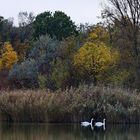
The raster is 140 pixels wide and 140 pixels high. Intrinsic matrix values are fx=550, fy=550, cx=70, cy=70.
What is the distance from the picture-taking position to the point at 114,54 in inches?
1588

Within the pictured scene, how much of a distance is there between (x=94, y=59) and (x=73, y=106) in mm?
14873

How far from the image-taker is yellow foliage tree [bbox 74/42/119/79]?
132ft

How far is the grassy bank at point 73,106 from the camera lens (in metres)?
26.2

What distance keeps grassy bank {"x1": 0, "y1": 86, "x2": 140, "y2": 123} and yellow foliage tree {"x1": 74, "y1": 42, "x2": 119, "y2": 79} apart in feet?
40.8

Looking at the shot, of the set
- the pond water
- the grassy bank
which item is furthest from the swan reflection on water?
Result: the grassy bank

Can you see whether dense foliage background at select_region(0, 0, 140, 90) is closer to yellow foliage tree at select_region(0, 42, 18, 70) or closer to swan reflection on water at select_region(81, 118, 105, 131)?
yellow foliage tree at select_region(0, 42, 18, 70)

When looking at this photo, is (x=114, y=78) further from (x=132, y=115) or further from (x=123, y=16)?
(x=132, y=115)

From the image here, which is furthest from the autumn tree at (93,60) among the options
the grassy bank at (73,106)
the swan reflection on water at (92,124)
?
the swan reflection on water at (92,124)

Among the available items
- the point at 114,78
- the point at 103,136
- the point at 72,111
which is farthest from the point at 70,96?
the point at 114,78

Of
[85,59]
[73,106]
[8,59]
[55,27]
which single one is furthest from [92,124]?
[55,27]

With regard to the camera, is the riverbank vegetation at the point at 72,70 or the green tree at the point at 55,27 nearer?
the riverbank vegetation at the point at 72,70

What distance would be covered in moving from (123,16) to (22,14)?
44547mm

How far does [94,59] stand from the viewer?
134 feet

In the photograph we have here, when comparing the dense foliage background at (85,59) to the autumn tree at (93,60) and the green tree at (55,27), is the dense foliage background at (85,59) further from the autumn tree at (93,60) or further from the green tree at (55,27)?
the green tree at (55,27)
